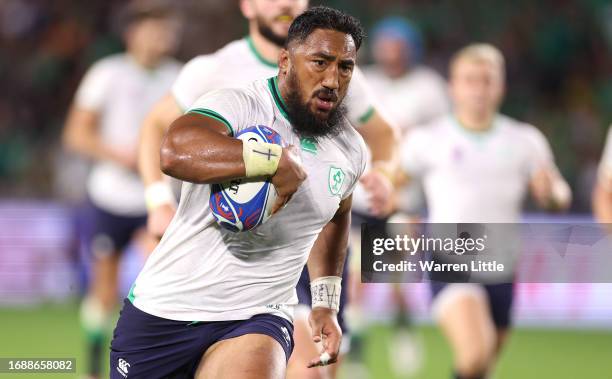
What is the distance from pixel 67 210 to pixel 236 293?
8526 millimetres

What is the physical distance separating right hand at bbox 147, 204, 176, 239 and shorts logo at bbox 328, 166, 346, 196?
47.6 inches

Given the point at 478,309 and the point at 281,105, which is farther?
the point at 478,309

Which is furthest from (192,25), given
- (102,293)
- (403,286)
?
(102,293)

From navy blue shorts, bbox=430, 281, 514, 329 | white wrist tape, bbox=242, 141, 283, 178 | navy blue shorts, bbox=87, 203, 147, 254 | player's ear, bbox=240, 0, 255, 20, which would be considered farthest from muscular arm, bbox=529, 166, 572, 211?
white wrist tape, bbox=242, 141, 283, 178

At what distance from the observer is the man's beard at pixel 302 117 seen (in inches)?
155

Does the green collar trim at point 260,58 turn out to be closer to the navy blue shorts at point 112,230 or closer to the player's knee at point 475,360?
the player's knee at point 475,360

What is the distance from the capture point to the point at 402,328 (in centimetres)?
969

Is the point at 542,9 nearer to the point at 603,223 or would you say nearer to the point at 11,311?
the point at 11,311

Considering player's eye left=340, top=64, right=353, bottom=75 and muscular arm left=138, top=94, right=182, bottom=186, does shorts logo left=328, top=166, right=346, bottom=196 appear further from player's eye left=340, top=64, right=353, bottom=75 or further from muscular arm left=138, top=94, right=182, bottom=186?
muscular arm left=138, top=94, right=182, bottom=186

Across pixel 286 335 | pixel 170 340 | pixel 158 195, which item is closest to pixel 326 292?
pixel 286 335

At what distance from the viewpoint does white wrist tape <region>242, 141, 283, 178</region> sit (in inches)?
136

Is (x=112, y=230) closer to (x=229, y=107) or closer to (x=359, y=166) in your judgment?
(x=359, y=166)

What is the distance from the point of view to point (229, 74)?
541 cm

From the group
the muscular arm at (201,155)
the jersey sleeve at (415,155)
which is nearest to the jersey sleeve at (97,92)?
the jersey sleeve at (415,155)
